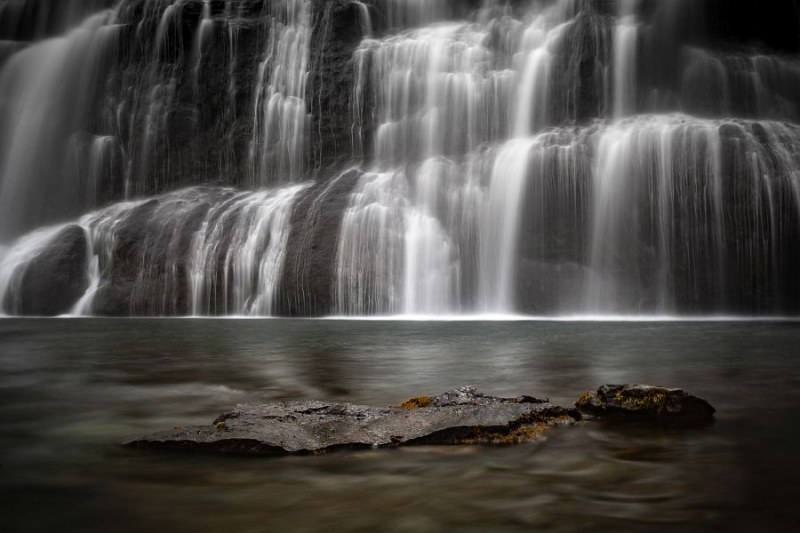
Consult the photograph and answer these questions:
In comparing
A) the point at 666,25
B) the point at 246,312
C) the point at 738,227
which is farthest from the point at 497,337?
the point at 666,25

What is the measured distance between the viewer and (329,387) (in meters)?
7.12

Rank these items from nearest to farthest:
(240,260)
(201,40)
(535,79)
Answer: (240,260)
(535,79)
(201,40)

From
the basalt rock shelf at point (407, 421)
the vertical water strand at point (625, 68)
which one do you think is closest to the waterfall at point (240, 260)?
the vertical water strand at point (625, 68)

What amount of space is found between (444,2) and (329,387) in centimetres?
3043

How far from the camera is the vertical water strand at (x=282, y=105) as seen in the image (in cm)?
3050

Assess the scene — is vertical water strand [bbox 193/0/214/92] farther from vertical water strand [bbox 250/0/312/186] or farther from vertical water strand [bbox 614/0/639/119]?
vertical water strand [bbox 614/0/639/119]

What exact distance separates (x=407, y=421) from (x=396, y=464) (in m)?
0.78

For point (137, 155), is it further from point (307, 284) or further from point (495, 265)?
point (495, 265)

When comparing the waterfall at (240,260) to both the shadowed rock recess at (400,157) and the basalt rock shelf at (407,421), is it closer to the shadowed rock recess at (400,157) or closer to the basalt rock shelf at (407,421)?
the shadowed rock recess at (400,157)

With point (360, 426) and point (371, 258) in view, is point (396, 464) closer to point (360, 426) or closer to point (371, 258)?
point (360, 426)

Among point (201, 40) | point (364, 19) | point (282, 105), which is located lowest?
point (282, 105)

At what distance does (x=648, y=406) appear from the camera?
4961 millimetres

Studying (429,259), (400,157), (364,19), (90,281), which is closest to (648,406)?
(429,259)

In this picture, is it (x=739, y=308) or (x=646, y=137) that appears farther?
(x=646, y=137)
